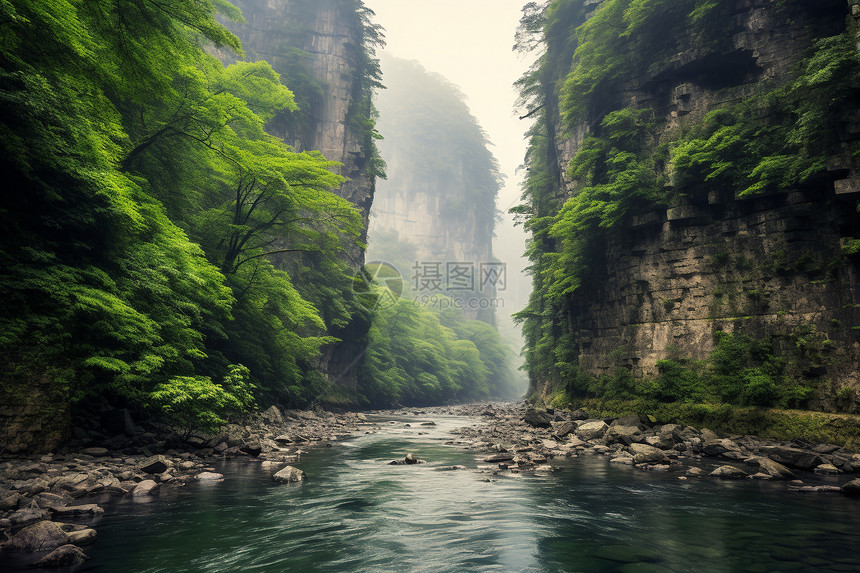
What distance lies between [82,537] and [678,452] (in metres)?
13.1

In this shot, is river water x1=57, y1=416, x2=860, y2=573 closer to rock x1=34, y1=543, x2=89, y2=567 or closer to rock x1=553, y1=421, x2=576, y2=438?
rock x1=34, y1=543, x2=89, y2=567

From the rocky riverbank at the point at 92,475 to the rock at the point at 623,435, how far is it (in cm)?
973

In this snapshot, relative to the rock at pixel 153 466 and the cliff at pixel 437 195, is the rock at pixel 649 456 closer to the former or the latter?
the rock at pixel 153 466

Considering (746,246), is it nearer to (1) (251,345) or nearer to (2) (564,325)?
(2) (564,325)

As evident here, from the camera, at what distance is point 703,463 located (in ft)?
34.1

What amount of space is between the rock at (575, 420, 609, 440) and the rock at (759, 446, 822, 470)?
5250 millimetres

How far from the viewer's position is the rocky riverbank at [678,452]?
29.0 feet

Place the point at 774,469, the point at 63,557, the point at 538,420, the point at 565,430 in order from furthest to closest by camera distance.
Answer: the point at 538,420 < the point at 565,430 < the point at 774,469 < the point at 63,557

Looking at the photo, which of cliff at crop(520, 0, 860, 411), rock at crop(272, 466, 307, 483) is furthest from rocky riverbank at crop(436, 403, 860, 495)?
rock at crop(272, 466, 307, 483)

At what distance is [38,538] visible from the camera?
4.57 metres

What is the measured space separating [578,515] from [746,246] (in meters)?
13.3

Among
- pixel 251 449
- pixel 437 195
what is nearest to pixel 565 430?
pixel 251 449

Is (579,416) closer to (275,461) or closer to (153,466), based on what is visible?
(275,461)

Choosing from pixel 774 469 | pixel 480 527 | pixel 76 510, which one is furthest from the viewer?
pixel 774 469
